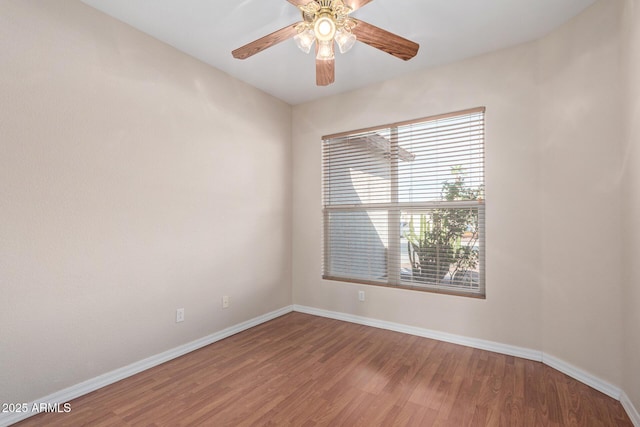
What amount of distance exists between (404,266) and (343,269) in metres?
0.80

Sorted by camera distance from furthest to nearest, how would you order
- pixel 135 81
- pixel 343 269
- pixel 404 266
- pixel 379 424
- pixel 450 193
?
pixel 343 269 < pixel 404 266 < pixel 450 193 < pixel 135 81 < pixel 379 424

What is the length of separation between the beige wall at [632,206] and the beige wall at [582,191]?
4.4 inches

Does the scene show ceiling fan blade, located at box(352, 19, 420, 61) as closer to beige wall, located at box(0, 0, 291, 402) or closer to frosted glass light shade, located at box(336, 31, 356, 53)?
frosted glass light shade, located at box(336, 31, 356, 53)

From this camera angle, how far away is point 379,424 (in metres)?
1.88

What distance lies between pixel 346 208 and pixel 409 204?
2.65 ft

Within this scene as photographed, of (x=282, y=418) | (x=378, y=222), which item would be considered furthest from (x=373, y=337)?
(x=282, y=418)

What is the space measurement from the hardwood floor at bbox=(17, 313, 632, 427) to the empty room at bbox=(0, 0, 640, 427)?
0.02 m

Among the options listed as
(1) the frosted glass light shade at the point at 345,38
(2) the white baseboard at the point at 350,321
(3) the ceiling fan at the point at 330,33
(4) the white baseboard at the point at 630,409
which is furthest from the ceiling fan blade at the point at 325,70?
(4) the white baseboard at the point at 630,409

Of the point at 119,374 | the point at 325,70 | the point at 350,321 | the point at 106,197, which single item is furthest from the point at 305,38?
the point at 350,321

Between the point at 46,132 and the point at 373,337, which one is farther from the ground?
the point at 46,132

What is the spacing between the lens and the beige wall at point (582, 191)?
2176 millimetres

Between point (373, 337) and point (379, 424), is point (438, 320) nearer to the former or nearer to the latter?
point (373, 337)

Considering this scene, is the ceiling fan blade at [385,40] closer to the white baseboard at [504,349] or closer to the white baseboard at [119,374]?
the white baseboard at [504,349]

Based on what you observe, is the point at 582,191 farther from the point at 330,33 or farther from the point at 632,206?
the point at 330,33
